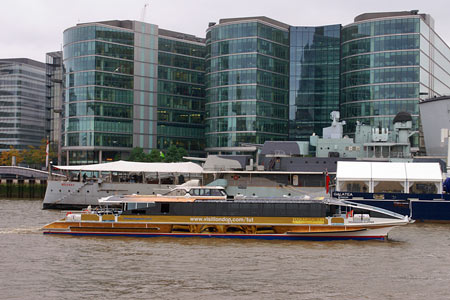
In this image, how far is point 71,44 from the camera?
13125 cm

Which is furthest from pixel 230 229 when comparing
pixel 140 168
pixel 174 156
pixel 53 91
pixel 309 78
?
pixel 53 91

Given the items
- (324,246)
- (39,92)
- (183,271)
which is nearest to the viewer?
(183,271)

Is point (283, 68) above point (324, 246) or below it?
above

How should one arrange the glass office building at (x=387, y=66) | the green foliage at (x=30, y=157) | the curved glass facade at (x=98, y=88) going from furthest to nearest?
the green foliage at (x=30, y=157) < the curved glass facade at (x=98, y=88) < the glass office building at (x=387, y=66)

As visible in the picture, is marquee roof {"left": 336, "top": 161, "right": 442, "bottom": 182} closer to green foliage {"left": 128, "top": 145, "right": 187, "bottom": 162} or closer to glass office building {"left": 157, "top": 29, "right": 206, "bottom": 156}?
green foliage {"left": 128, "top": 145, "right": 187, "bottom": 162}

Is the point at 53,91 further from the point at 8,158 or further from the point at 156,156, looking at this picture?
the point at 156,156

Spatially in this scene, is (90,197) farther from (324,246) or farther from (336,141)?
(324,246)

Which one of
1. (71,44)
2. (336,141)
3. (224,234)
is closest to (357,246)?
(224,234)

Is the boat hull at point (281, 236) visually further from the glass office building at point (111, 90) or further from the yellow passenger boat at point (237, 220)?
the glass office building at point (111, 90)

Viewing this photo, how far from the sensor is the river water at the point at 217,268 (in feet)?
86.7

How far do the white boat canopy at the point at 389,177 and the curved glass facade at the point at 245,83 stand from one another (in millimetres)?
64960

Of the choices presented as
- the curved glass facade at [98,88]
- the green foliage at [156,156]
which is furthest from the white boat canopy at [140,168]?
the curved glass facade at [98,88]

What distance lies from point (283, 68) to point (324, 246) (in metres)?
97.3

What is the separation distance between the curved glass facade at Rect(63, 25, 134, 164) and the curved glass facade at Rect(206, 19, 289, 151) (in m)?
19.1
